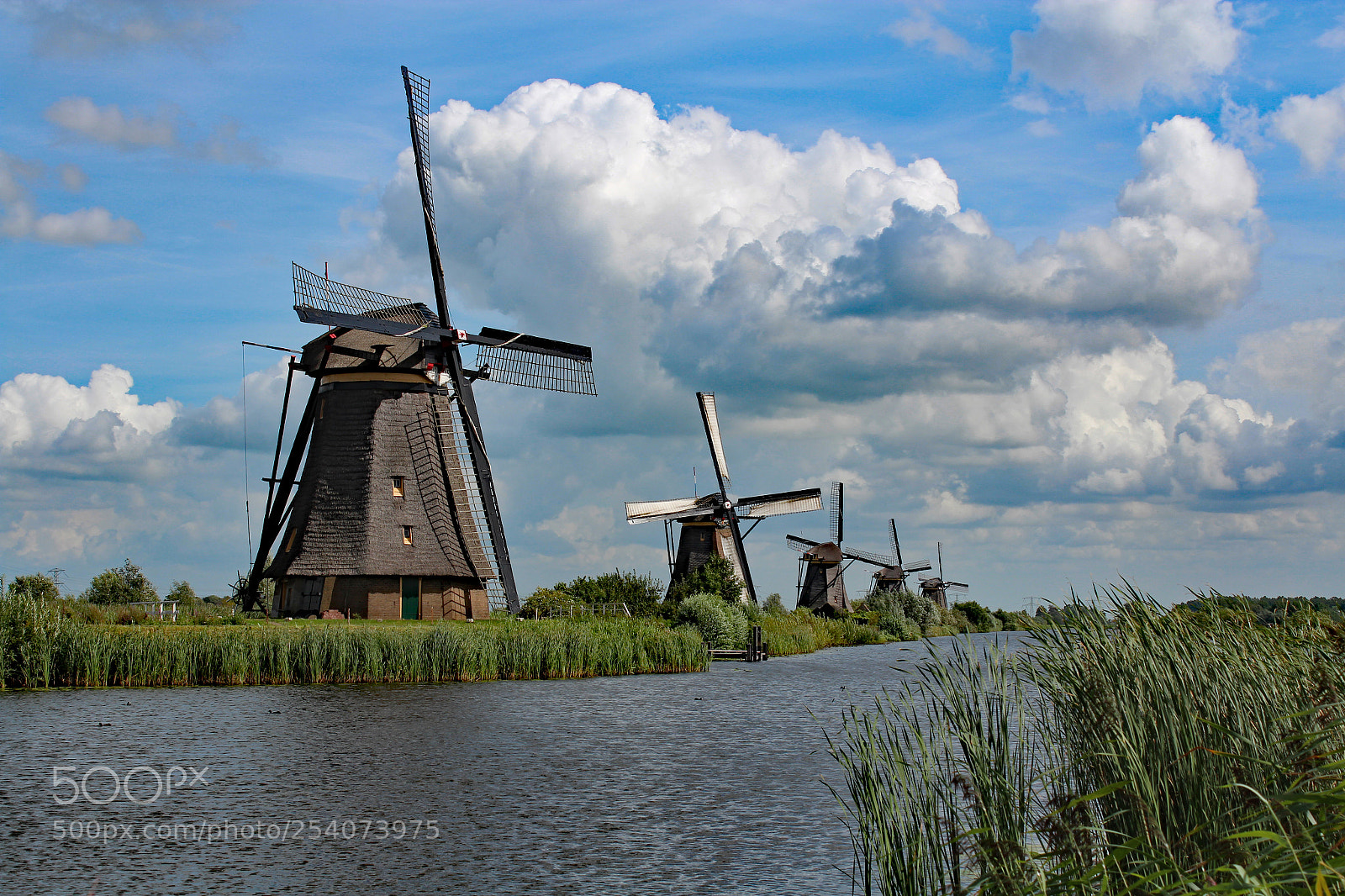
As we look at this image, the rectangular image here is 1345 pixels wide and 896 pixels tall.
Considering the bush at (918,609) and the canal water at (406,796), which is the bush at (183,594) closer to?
the canal water at (406,796)

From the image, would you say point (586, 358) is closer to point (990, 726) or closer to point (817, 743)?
point (817, 743)

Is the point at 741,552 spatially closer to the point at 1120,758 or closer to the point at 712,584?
the point at 712,584

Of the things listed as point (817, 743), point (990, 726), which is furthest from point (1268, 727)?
point (817, 743)

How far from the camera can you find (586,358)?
109 feet

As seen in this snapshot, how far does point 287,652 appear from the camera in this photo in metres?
21.3

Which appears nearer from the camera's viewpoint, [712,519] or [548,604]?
[548,604]

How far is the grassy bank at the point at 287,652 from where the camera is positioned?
19.6m

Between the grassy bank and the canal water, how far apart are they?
100cm

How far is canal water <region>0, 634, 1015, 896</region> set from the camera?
28.1ft

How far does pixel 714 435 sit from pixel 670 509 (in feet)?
16.5

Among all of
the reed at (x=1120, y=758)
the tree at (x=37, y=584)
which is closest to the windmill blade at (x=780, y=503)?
the tree at (x=37, y=584)

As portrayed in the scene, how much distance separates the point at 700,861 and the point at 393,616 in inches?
819

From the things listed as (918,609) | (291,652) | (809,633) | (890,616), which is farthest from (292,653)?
(918,609)

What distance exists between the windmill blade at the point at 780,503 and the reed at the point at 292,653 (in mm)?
18278
